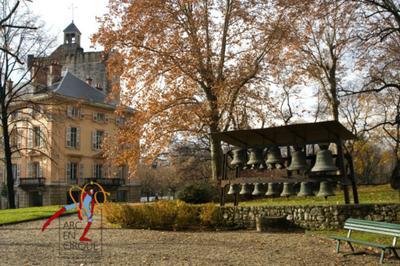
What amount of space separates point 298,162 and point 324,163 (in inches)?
34.7

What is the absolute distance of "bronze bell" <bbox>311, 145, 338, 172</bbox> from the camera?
12812 millimetres

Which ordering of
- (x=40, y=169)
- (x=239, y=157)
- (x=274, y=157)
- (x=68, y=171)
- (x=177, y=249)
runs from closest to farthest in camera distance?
(x=177, y=249) → (x=274, y=157) → (x=239, y=157) → (x=40, y=169) → (x=68, y=171)

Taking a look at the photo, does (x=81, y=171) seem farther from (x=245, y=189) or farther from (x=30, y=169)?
Answer: (x=245, y=189)

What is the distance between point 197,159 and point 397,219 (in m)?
34.3

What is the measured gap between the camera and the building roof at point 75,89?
50.4m

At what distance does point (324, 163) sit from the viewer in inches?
510

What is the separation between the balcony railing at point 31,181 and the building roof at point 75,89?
945 cm

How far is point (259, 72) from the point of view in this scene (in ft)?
75.9

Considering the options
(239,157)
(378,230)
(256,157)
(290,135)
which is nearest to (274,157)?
(256,157)

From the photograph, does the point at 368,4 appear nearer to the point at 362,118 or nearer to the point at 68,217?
Result: the point at 68,217

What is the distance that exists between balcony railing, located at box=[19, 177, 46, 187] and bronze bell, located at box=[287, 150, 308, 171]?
4019cm

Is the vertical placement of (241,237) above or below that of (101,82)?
below

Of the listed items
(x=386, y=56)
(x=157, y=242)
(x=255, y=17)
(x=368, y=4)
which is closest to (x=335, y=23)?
(x=386, y=56)

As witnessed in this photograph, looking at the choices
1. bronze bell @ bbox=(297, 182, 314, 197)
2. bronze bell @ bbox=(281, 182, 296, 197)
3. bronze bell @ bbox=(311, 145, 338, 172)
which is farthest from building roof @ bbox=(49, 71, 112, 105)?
bronze bell @ bbox=(311, 145, 338, 172)
